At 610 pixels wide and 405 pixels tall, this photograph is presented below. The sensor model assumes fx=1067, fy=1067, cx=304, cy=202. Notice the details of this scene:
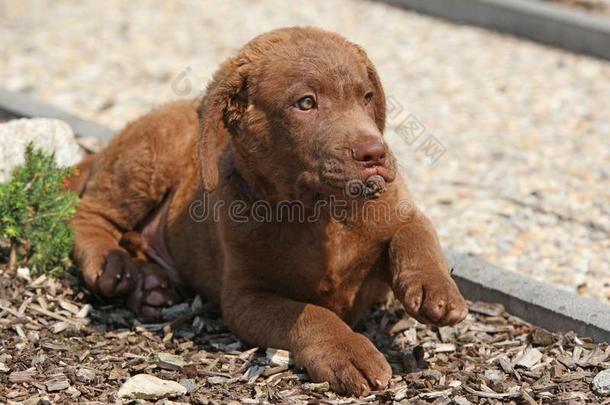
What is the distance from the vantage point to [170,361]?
4664 mm

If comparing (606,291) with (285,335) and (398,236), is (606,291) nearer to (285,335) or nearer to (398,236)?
(398,236)

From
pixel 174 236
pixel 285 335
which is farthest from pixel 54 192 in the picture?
pixel 285 335

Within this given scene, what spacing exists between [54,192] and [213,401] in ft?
6.25

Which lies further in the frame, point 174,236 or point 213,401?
point 174,236

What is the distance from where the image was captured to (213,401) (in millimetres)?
4289

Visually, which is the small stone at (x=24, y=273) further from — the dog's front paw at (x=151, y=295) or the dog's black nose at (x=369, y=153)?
the dog's black nose at (x=369, y=153)

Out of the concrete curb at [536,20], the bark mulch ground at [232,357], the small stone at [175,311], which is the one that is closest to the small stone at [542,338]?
the bark mulch ground at [232,357]

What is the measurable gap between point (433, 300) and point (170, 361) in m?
1.20

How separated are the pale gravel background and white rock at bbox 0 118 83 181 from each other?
68.8 inches

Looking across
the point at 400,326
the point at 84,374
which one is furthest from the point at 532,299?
the point at 84,374

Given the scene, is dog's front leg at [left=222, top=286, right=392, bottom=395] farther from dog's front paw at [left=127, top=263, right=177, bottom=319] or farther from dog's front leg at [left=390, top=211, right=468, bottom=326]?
dog's front paw at [left=127, top=263, right=177, bottom=319]

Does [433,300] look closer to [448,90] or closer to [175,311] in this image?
[175,311]

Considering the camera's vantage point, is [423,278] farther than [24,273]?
No

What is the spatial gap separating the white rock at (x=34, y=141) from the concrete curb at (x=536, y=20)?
16.7ft
